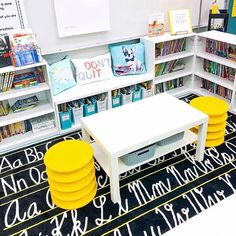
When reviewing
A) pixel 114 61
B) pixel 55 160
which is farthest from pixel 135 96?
pixel 55 160

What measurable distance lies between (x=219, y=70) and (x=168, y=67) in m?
0.60

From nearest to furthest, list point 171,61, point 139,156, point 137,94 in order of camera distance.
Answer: point 139,156, point 137,94, point 171,61

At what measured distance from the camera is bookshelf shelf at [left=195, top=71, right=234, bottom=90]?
9.85ft

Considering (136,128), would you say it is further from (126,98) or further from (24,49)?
(24,49)

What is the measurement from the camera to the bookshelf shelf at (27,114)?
255 centimetres

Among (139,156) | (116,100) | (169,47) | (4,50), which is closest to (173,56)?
(169,47)

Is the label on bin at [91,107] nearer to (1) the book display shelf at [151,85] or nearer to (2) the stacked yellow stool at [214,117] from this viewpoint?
(1) the book display shelf at [151,85]

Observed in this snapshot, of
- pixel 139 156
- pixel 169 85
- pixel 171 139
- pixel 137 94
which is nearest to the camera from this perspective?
pixel 139 156

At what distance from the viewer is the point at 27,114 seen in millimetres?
2635

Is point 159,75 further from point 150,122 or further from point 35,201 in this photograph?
point 35,201

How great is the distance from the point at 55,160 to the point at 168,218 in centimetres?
88

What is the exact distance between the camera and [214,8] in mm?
3318

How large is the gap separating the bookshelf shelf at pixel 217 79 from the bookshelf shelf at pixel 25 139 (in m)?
1.85

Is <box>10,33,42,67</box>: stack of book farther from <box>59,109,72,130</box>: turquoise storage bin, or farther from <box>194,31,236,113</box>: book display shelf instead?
<box>194,31,236,113</box>: book display shelf
